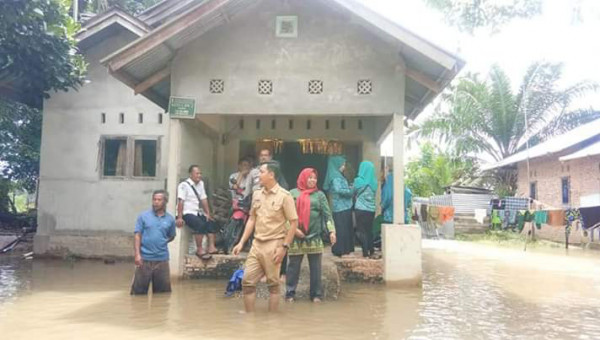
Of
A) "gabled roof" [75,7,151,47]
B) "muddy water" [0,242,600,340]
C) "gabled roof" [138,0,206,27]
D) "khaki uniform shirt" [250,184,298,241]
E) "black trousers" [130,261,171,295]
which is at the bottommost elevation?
"muddy water" [0,242,600,340]

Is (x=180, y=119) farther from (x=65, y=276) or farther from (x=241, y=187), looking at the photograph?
(x=65, y=276)

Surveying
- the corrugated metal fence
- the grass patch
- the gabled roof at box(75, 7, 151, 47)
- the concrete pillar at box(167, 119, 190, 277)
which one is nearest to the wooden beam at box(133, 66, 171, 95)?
the concrete pillar at box(167, 119, 190, 277)

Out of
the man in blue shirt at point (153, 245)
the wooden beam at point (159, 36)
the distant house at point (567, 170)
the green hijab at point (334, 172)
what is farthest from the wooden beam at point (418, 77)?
the distant house at point (567, 170)

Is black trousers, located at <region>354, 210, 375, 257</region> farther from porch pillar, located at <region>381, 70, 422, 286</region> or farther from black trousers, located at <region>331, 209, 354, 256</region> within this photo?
porch pillar, located at <region>381, 70, 422, 286</region>

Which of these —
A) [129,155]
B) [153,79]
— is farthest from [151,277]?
[129,155]

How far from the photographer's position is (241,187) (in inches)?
355

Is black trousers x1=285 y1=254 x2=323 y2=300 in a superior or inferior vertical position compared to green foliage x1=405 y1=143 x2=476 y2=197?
inferior

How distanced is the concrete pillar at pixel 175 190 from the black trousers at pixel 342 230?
2.54m

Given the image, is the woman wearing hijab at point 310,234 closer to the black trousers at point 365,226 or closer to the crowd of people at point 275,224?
the crowd of people at point 275,224

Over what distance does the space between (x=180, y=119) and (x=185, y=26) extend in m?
1.58

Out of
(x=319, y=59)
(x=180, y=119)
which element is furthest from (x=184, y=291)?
(x=319, y=59)

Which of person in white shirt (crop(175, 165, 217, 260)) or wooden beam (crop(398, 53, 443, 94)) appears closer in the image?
person in white shirt (crop(175, 165, 217, 260))

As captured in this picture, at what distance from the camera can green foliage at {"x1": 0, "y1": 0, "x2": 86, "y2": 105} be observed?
8.62m

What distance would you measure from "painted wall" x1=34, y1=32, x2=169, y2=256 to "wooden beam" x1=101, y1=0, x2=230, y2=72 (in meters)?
4.16
